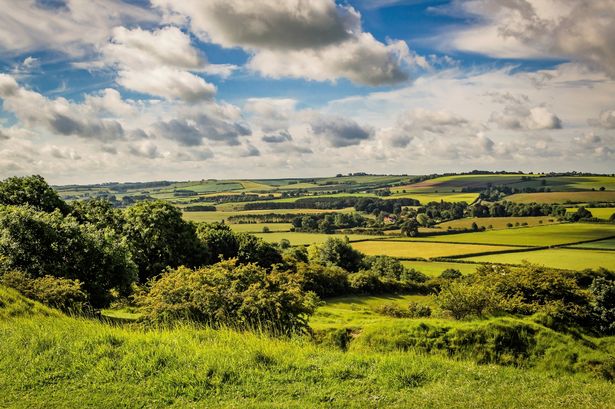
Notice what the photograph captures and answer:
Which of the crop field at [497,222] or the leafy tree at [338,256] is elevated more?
the crop field at [497,222]

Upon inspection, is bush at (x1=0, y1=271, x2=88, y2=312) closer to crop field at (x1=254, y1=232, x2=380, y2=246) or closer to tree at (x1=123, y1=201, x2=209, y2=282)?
tree at (x1=123, y1=201, x2=209, y2=282)

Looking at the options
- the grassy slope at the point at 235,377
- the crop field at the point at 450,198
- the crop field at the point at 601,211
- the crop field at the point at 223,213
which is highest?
the grassy slope at the point at 235,377

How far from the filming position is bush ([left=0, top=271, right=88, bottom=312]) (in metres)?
19.3

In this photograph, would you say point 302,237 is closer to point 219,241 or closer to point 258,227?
point 258,227

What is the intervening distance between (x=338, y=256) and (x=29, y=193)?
188ft

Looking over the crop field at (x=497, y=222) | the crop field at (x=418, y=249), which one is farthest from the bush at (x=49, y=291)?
the crop field at (x=497, y=222)

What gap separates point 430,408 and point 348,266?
80.4 meters

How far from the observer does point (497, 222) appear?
126 meters

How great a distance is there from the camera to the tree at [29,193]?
44.6 metres

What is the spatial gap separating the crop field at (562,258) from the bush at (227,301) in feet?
198

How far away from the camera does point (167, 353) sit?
10.6m

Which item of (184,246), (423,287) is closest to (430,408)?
(184,246)

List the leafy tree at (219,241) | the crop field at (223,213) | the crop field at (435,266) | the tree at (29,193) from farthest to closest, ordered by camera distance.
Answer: the crop field at (223,213) → the crop field at (435,266) → the leafy tree at (219,241) → the tree at (29,193)

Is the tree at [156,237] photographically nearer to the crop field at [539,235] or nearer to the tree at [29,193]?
the tree at [29,193]
